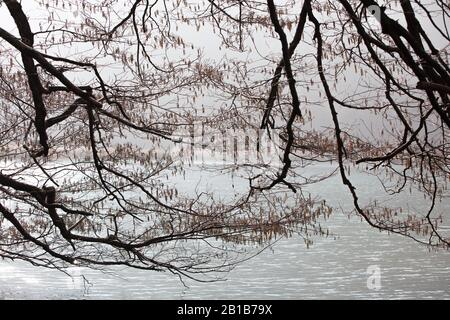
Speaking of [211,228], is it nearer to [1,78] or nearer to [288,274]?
[1,78]

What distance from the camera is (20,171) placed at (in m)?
5.27

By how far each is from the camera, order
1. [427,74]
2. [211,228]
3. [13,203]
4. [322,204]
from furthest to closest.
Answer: [322,204] < [13,203] < [211,228] < [427,74]

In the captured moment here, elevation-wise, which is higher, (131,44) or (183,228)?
(131,44)

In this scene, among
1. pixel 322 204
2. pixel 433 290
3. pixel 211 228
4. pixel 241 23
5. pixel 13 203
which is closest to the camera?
pixel 241 23

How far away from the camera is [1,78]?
5.09 metres

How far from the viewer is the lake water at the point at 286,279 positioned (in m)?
A: 13.1

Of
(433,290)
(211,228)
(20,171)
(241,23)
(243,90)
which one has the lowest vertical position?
(433,290)

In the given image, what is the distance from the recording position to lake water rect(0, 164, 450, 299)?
1315 centimetres

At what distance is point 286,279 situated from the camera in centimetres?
1559

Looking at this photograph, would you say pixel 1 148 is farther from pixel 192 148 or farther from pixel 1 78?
pixel 192 148

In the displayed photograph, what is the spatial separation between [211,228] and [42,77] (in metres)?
2.05

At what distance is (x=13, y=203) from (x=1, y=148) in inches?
24.7

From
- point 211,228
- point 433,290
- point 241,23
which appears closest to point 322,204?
point 211,228

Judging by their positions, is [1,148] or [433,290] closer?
[1,148]
